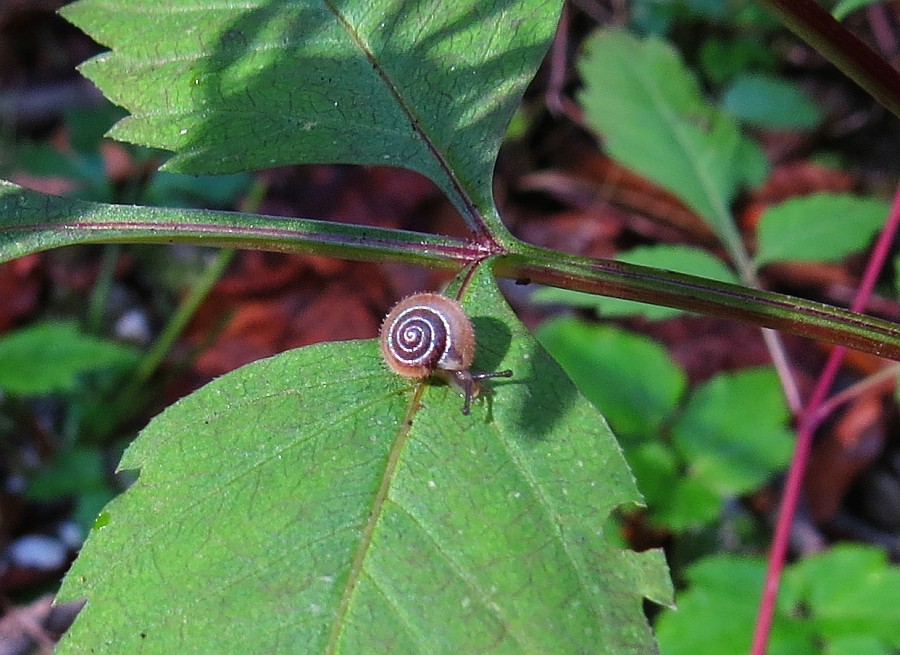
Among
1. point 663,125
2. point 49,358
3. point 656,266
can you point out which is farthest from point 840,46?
point 49,358

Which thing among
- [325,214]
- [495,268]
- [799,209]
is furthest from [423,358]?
[325,214]

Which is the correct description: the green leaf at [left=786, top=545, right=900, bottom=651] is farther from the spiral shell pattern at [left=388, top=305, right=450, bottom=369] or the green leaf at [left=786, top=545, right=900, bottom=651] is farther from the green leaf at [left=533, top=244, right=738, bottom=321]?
the spiral shell pattern at [left=388, top=305, right=450, bottom=369]

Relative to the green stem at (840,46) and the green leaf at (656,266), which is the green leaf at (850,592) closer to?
the green leaf at (656,266)

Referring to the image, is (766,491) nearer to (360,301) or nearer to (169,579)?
(360,301)

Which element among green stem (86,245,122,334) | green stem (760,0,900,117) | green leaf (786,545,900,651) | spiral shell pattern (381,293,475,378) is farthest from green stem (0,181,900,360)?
green stem (86,245,122,334)

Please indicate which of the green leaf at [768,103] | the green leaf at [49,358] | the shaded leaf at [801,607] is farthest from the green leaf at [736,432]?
the green leaf at [49,358]

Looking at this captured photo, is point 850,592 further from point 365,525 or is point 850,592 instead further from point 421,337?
point 365,525

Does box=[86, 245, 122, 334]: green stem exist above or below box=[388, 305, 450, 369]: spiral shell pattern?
below
